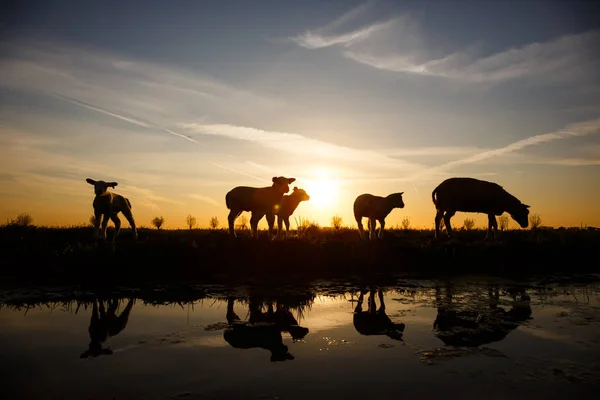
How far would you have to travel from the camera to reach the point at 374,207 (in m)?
18.7

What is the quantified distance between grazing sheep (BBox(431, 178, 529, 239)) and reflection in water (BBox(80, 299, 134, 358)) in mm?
14807

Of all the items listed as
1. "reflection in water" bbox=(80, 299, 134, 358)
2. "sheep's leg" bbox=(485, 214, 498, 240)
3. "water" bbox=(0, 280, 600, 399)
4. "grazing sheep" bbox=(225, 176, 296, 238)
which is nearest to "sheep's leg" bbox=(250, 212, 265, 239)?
"grazing sheep" bbox=(225, 176, 296, 238)

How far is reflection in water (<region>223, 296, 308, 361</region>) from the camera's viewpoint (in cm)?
542

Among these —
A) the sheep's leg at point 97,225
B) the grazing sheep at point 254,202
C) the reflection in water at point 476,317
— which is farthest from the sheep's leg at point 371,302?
the sheep's leg at point 97,225

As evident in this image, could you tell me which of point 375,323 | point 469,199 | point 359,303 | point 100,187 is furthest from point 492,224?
point 100,187

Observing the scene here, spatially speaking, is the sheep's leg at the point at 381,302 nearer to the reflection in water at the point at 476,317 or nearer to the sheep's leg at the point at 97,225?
the reflection in water at the point at 476,317

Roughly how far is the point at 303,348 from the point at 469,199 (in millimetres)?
16087

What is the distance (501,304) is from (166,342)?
6165mm

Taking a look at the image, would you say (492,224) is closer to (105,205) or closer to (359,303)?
(359,303)

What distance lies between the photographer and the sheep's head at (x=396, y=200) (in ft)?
62.3

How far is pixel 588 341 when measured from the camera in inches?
217

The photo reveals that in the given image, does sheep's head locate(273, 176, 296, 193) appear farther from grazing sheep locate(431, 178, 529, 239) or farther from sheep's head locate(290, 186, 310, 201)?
grazing sheep locate(431, 178, 529, 239)

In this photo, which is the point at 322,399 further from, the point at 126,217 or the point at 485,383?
the point at 126,217

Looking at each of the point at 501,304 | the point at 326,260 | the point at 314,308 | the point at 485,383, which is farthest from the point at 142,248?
the point at 485,383
